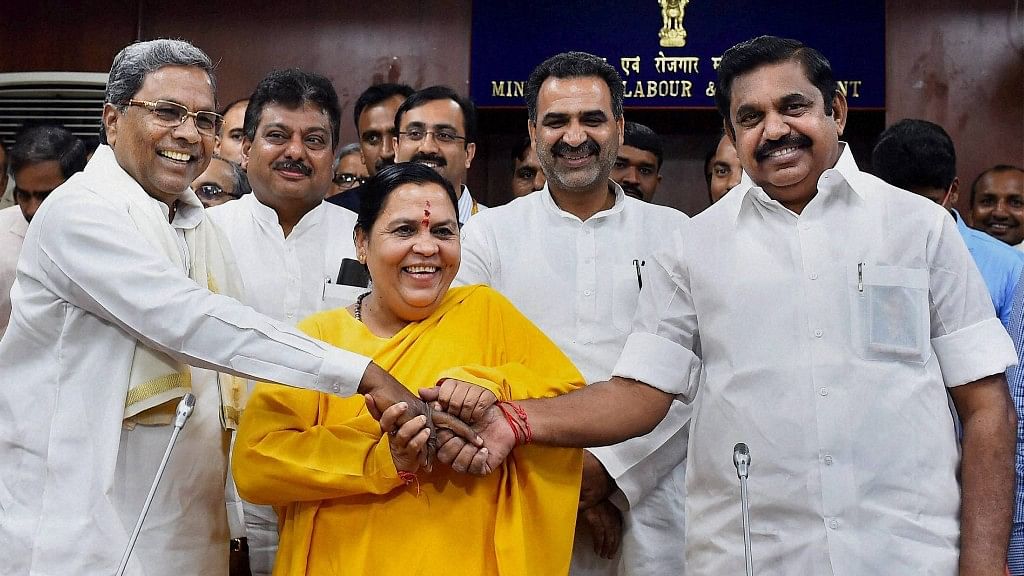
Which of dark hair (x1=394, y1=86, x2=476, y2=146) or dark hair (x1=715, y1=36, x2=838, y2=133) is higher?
dark hair (x1=394, y1=86, x2=476, y2=146)

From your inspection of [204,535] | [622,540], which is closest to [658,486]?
[622,540]

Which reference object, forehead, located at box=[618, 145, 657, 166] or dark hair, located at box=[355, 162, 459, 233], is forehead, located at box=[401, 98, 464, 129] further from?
dark hair, located at box=[355, 162, 459, 233]

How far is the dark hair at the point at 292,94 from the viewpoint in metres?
3.56

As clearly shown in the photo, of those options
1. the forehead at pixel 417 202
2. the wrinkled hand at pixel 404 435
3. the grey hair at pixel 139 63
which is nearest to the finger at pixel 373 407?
the wrinkled hand at pixel 404 435

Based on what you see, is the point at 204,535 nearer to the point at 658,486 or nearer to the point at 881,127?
the point at 658,486

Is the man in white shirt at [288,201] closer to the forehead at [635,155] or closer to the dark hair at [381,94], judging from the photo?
the dark hair at [381,94]

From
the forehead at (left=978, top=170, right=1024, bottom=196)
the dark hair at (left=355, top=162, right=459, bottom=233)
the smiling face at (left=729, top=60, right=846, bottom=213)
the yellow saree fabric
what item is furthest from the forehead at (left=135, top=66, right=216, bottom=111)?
the forehead at (left=978, top=170, right=1024, bottom=196)

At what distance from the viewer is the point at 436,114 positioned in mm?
4074

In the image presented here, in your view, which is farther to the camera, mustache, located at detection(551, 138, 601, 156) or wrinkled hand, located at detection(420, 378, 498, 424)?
mustache, located at detection(551, 138, 601, 156)

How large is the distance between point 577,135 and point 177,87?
46.0 inches

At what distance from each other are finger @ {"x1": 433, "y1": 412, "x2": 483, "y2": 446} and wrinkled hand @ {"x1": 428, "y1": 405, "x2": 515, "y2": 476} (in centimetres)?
1

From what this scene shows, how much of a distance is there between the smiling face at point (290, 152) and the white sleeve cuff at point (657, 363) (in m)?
1.38

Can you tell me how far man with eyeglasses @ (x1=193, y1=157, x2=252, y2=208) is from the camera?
450 centimetres

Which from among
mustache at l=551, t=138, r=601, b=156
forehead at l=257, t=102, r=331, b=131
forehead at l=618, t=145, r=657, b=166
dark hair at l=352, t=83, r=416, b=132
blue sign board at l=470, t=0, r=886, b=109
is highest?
blue sign board at l=470, t=0, r=886, b=109
